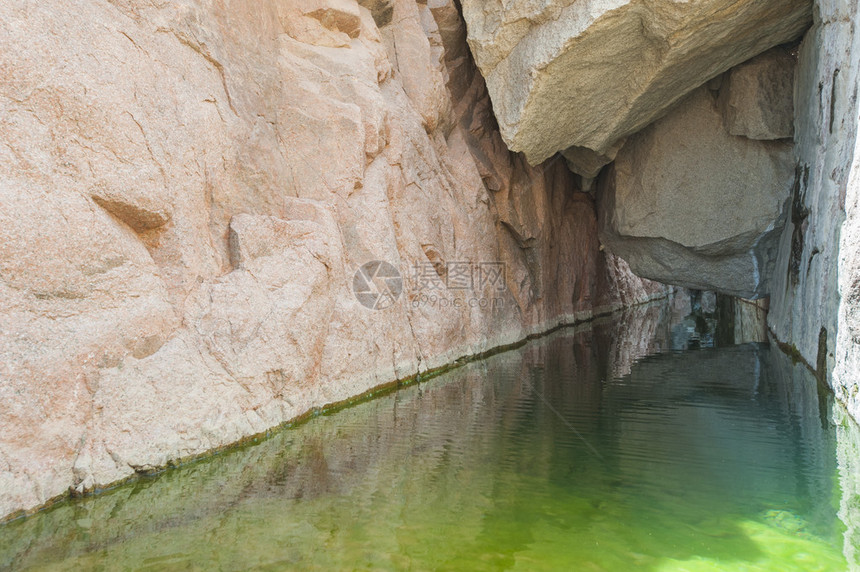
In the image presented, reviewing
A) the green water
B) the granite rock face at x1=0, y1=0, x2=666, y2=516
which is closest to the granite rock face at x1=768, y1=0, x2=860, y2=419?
the green water

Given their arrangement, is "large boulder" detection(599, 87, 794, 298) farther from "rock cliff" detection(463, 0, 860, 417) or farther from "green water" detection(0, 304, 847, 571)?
"green water" detection(0, 304, 847, 571)

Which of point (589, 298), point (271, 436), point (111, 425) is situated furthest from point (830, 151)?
point (589, 298)

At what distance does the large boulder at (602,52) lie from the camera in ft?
29.7

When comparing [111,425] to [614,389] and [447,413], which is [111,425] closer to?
[447,413]

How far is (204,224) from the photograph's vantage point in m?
6.58

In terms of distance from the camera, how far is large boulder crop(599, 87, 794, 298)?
12.6 m

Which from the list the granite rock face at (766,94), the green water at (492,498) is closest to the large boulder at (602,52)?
the granite rock face at (766,94)

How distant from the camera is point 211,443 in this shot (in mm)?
5551
